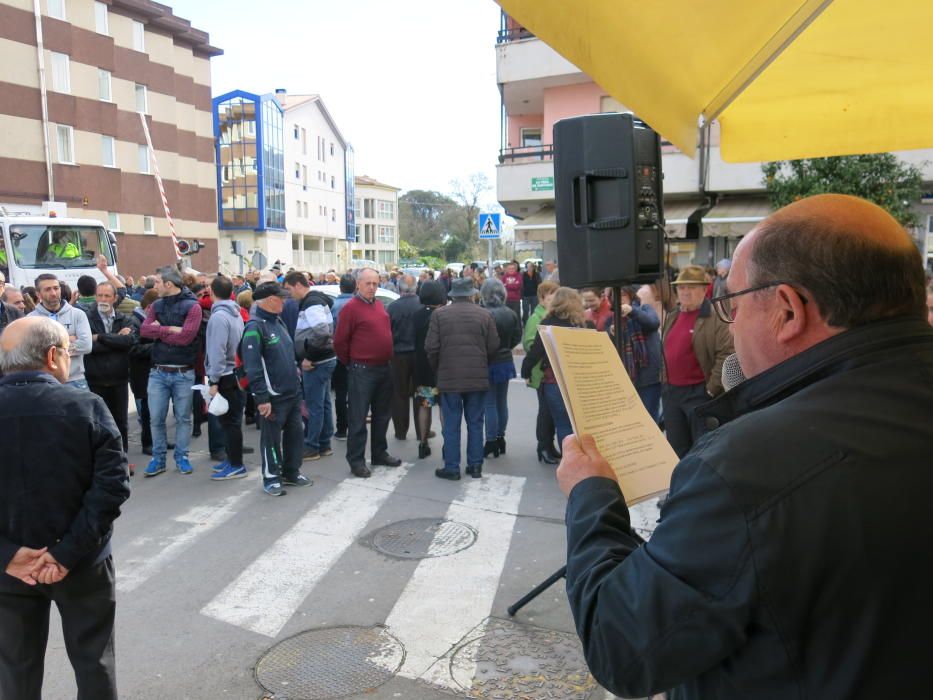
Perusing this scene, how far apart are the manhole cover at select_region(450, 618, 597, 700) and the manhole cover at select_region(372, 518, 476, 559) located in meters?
1.20

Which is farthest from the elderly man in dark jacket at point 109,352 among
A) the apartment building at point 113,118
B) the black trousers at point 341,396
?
the apartment building at point 113,118

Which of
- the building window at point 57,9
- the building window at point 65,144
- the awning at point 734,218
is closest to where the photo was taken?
the awning at point 734,218

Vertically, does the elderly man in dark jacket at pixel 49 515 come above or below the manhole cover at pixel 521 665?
above

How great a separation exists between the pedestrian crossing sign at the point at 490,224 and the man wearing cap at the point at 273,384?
35.2 ft

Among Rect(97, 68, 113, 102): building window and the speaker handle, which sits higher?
Rect(97, 68, 113, 102): building window

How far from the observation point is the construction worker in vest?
588 inches

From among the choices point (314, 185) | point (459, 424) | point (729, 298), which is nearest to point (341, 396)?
Result: point (459, 424)

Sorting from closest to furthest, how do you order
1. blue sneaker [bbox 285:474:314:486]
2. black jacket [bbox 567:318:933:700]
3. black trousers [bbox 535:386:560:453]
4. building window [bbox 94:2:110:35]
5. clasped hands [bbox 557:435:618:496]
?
1. black jacket [bbox 567:318:933:700]
2. clasped hands [bbox 557:435:618:496]
3. blue sneaker [bbox 285:474:314:486]
4. black trousers [bbox 535:386:560:453]
5. building window [bbox 94:2:110:35]

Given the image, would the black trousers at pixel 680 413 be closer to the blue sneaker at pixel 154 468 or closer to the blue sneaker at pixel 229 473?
the blue sneaker at pixel 229 473

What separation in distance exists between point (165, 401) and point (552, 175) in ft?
43.4

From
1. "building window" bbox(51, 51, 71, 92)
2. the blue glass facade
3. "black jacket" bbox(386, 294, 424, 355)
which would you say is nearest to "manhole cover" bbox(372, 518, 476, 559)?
"black jacket" bbox(386, 294, 424, 355)

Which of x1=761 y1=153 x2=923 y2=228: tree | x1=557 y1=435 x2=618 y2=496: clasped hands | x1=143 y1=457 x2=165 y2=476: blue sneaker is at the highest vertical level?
x1=761 y1=153 x2=923 y2=228: tree

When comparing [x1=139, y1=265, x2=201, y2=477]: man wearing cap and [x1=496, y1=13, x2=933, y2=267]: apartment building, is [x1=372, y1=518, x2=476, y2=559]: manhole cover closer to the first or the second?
[x1=139, y1=265, x2=201, y2=477]: man wearing cap

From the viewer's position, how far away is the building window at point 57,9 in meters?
26.7
